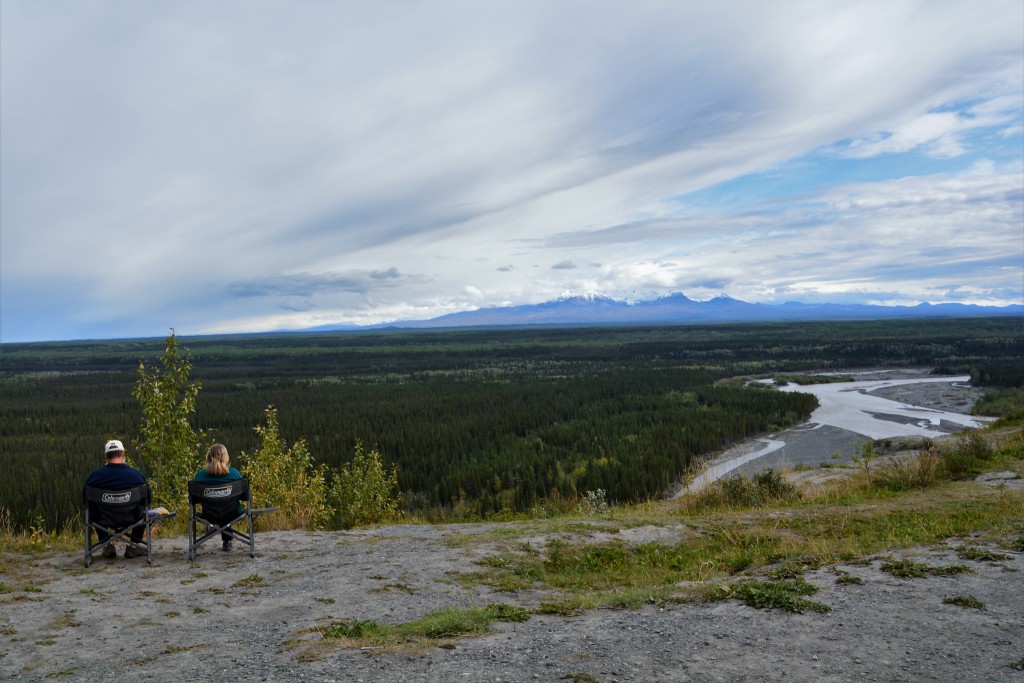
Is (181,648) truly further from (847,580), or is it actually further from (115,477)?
(847,580)

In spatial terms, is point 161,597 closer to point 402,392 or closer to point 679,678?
point 679,678

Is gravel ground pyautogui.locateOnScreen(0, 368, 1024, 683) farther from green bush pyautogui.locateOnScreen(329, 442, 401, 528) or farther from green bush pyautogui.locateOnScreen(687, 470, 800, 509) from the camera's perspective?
green bush pyautogui.locateOnScreen(687, 470, 800, 509)

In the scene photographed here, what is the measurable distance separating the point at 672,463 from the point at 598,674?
29.4m

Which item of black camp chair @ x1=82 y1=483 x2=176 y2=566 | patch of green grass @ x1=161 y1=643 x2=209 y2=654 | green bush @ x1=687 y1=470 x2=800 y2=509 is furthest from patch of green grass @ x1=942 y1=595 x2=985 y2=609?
black camp chair @ x1=82 y1=483 x2=176 y2=566

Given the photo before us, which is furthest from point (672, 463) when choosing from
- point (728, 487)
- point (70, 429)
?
point (70, 429)

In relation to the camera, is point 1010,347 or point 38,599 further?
point 1010,347

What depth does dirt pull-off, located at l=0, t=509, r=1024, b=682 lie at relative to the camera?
570 centimetres

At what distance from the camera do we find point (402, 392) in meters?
68.6

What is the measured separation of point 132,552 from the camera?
10.1 metres

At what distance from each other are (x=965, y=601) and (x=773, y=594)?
2.10 metres

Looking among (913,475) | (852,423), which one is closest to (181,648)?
(913,475)

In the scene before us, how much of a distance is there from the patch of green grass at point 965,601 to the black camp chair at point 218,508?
31.1ft

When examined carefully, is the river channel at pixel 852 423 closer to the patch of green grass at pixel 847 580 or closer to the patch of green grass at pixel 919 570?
the patch of green grass at pixel 919 570

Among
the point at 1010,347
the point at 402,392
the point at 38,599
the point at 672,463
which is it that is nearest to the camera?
the point at 38,599
